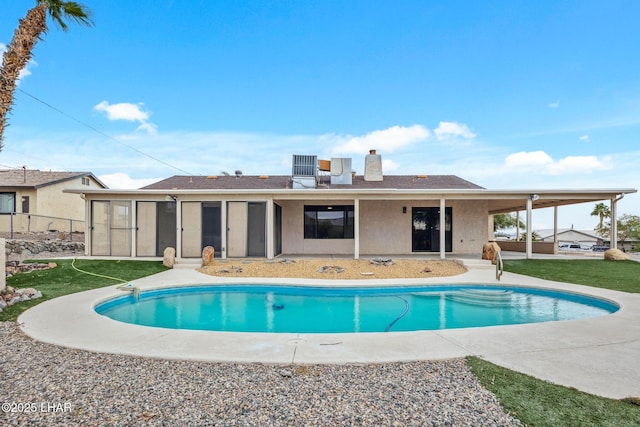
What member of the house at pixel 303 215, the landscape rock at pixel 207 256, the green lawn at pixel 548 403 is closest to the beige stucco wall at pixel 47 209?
the house at pixel 303 215

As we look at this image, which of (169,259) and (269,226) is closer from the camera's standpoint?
(169,259)

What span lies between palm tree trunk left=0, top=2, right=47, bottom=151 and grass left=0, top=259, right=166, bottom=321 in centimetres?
318

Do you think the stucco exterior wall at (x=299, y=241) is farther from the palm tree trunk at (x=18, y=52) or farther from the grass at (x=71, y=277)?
the palm tree trunk at (x=18, y=52)

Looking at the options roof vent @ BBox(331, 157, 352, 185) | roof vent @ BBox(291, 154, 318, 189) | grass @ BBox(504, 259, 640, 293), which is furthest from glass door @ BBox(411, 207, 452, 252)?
roof vent @ BBox(291, 154, 318, 189)

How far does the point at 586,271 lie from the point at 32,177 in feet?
93.5

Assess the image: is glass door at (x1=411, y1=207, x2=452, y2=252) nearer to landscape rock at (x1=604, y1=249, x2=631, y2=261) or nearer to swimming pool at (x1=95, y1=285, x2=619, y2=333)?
landscape rock at (x1=604, y1=249, x2=631, y2=261)

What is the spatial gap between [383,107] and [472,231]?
24.7ft

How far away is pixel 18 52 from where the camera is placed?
643 cm

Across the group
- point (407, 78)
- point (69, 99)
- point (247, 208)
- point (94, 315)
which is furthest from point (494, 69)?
point (69, 99)

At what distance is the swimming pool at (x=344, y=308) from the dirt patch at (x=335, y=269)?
1195 mm

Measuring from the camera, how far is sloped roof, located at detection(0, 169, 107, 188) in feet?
63.5

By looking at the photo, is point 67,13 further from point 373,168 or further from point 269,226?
point 373,168

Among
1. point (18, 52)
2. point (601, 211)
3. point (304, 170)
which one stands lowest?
point (601, 211)

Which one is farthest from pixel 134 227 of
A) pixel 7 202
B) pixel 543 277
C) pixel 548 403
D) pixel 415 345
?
pixel 543 277
